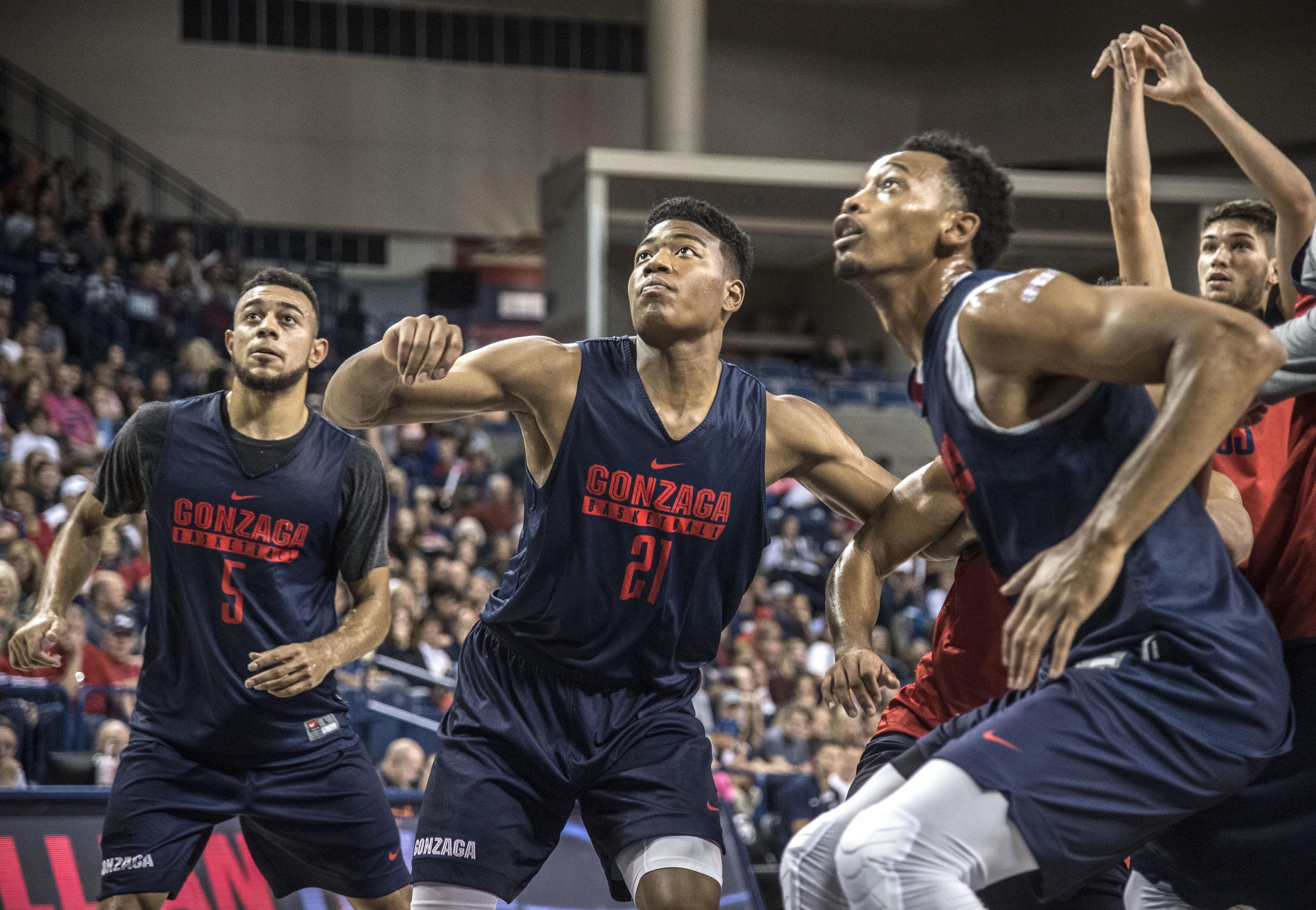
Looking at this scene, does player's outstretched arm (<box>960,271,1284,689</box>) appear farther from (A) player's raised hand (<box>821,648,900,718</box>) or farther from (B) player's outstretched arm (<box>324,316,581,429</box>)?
(B) player's outstretched arm (<box>324,316,581,429</box>)

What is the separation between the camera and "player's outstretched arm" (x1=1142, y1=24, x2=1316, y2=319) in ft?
10.8

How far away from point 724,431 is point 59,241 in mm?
12254

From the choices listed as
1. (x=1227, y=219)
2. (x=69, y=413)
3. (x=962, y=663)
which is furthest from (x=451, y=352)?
(x=69, y=413)

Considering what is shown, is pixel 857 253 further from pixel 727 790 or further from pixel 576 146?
pixel 576 146

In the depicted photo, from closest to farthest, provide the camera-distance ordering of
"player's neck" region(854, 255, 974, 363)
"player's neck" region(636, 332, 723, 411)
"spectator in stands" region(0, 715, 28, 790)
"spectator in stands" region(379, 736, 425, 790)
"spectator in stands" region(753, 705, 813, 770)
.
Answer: "player's neck" region(854, 255, 974, 363), "player's neck" region(636, 332, 723, 411), "spectator in stands" region(0, 715, 28, 790), "spectator in stands" region(379, 736, 425, 790), "spectator in stands" region(753, 705, 813, 770)

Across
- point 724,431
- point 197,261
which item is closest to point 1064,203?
point 197,261

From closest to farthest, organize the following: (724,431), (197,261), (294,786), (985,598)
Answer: (985,598)
(724,431)
(294,786)
(197,261)

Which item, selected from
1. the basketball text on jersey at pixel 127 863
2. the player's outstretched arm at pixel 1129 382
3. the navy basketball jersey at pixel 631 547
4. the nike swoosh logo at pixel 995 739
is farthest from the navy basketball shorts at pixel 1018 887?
the basketball text on jersey at pixel 127 863

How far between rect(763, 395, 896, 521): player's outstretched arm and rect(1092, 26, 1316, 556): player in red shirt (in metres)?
0.90

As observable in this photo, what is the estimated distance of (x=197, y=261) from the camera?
17.2 m

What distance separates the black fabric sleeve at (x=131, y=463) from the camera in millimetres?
4547

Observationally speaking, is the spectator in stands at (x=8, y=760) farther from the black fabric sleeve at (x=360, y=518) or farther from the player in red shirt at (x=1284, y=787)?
the player in red shirt at (x=1284, y=787)

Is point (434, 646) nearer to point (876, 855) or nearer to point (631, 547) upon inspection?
point (631, 547)

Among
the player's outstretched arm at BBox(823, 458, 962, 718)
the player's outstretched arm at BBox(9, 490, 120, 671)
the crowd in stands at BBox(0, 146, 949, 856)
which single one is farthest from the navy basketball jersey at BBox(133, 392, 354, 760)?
the crowd in stands at BBox(0, 146, 949, 856)
